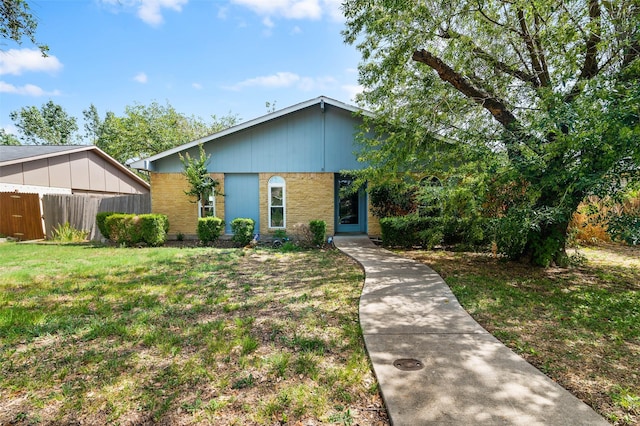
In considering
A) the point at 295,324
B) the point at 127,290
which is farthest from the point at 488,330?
the point at 127,290

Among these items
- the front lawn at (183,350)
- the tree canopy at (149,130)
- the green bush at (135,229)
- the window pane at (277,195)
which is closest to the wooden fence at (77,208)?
the green bush at (135,229)

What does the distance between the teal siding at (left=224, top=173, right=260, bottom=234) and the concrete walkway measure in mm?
8612

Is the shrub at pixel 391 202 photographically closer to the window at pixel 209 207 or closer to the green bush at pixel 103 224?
the window at pixel 209 207

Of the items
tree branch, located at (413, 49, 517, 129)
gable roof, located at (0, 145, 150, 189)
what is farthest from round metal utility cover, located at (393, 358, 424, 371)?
gable roof, located at (0, 145, 150, 189)

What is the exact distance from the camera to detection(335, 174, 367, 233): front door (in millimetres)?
13068

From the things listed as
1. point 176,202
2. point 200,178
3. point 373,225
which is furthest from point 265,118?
point 373,225

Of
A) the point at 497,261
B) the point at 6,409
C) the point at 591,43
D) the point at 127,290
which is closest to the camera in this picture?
the point at 6,409

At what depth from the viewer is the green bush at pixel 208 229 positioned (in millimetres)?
11305

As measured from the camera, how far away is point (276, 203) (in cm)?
1255

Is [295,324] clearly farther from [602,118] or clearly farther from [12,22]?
[12,22]

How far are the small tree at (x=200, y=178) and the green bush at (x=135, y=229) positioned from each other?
1671mm

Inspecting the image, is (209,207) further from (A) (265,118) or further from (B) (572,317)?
(B) (572,317)

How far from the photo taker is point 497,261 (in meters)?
8.37

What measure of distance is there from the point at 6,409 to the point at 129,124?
28772mm
